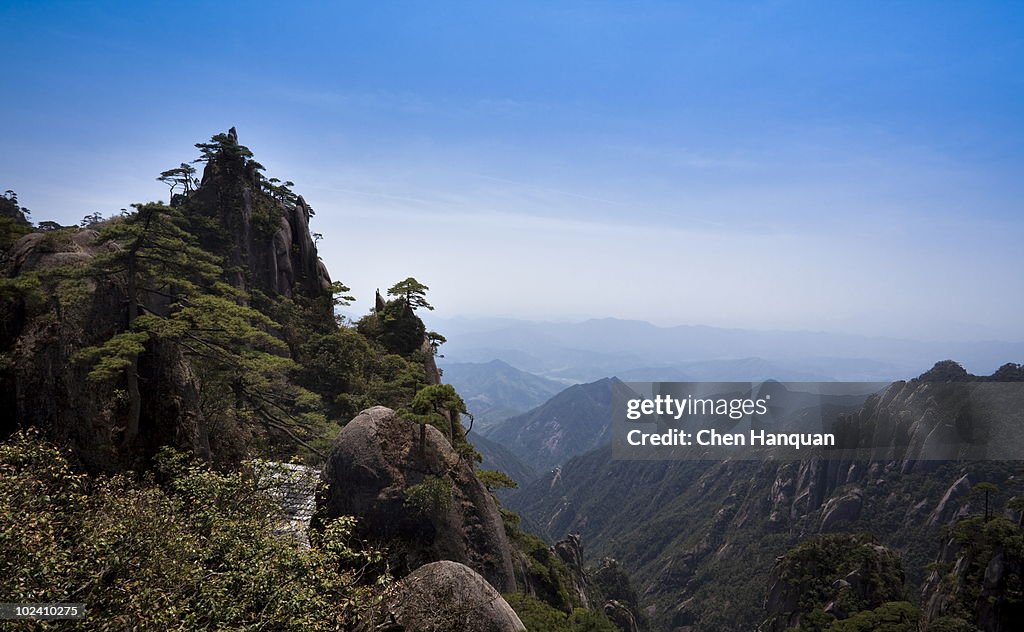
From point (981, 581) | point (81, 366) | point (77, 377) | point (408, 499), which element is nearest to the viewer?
point (77, 377)

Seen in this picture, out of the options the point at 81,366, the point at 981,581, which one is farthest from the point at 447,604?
the point at 981,581

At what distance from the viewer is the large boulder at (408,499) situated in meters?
16.2

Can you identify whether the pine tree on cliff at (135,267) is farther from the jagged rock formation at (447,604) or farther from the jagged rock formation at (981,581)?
the jagged rock formation at (981,581)

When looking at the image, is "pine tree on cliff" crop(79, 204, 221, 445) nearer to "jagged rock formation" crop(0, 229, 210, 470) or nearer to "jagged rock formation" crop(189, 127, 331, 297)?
"jagged rock formation" crop(0, 229, 210, 470)

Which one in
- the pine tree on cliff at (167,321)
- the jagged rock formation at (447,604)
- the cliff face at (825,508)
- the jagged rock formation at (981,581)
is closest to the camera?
the jagged rock formation at (447,604)

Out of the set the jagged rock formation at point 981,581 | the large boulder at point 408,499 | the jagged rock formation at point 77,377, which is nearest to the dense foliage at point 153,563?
the large boulder at point 408,499

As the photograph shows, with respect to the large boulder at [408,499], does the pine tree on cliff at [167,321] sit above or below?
above

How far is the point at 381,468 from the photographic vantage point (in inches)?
655

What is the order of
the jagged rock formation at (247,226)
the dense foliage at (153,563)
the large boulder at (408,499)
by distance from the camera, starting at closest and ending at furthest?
the dense foliage at (153,563), the large boulder at (408,499), the jagged rock formation at (247,226)

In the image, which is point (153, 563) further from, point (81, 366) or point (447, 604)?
point (81, 366)

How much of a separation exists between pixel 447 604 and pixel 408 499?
4316mm

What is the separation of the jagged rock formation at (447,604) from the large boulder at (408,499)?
2437 millimetres

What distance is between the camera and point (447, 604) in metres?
12.5

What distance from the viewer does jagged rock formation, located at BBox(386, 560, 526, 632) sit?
39.7 feet
